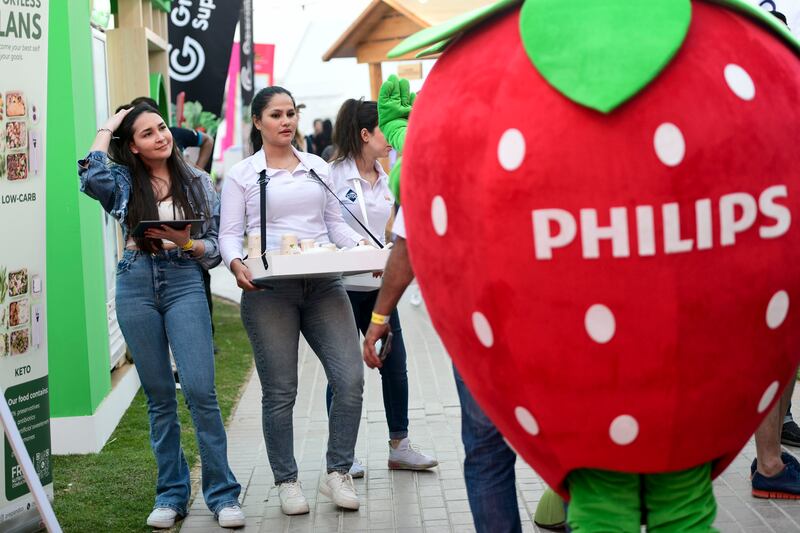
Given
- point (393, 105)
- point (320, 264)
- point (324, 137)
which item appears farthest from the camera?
point (324, 137)

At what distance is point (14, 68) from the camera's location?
4.83 metres

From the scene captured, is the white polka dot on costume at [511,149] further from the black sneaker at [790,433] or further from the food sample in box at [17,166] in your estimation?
the black sneaker at [790,433]

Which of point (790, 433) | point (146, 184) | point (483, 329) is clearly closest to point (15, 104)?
point (146, 184)

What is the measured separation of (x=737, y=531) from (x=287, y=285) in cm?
224

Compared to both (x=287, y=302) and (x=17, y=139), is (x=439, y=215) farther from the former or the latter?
Answer: (x=17, y=139)

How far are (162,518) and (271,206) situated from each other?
1.49 m

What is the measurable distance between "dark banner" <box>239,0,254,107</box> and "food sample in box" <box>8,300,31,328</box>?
28.4 feet

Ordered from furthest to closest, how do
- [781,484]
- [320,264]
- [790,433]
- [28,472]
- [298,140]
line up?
[298,140], [790,433], [781,484], [320,264], [28,472]

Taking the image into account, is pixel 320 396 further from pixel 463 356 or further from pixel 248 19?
pixel 248 19

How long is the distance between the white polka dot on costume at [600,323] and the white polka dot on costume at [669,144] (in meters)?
0.35

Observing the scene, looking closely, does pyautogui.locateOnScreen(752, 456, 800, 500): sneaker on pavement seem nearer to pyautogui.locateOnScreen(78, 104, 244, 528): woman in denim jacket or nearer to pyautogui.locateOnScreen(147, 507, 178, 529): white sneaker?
pyautogui.locateOnScreen(78, 104, 244, 528): woman in denim jacket

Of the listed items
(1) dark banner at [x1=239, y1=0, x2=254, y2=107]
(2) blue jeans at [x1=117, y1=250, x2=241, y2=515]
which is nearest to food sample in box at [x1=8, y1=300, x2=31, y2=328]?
(2) blue jeans at [x1=117, y1=250, x2=241, y2=515]

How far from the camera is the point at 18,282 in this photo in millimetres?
4906

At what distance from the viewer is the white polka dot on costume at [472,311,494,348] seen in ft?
9.06
